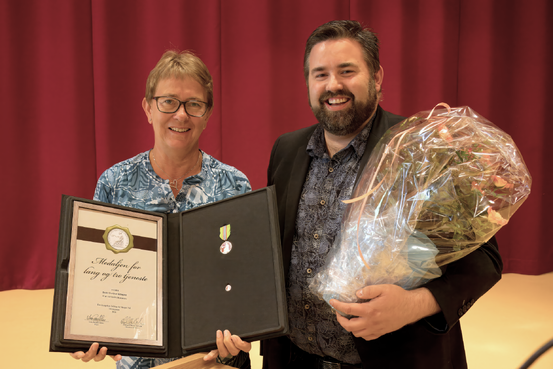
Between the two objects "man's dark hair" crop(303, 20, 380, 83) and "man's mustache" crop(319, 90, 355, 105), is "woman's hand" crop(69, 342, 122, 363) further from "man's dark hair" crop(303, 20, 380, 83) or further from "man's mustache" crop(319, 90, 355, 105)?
"man's dark hair" crop(303, 20, 380, 83)

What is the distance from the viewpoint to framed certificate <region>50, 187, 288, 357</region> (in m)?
0.94

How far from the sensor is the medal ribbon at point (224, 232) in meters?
1.04

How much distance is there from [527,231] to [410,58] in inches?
78.7

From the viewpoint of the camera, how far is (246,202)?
3.47 feet

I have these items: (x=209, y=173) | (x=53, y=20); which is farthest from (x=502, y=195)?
(x=53, y=20)

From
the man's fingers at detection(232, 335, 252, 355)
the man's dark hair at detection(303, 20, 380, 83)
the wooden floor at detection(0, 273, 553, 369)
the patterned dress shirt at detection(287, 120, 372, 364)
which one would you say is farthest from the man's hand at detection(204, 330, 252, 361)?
the wooden floor at detection(0, 273, 553, 369)

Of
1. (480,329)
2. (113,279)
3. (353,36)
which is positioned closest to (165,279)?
(113,279)

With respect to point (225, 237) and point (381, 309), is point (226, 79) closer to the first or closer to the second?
point (225, 237)

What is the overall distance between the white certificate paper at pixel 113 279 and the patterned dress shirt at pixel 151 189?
280mm

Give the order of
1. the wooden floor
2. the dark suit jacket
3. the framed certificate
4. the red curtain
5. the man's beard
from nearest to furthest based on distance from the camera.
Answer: the framed certificate < the dark suit jacket < the man's beard < the wooden floor < the red curtain

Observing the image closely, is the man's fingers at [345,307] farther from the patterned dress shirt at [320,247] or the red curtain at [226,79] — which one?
the red curtain at [226,79]

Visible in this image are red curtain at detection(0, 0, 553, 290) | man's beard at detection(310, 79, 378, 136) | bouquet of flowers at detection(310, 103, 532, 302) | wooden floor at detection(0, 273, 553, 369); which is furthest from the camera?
red curtain at detection(0, 0, 553, 290)

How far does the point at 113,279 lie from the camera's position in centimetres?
101

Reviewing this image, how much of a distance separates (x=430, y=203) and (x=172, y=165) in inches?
35.6
